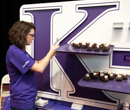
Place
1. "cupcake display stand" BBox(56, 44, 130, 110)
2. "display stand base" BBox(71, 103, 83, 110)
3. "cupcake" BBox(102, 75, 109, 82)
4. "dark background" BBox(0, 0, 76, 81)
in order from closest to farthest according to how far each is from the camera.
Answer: "cupcake display stand" BBox(56, 44, 130, 110), "cupcake" BBox(102, 75, 109, 82), "display stand base" BBox(71, 103, 83, 110), "dark background" BBox(0, 0, 76, 81)

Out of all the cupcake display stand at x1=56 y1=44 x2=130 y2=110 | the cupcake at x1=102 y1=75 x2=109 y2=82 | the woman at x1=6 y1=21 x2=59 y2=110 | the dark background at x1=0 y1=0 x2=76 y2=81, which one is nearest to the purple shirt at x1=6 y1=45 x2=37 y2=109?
the woman at x1=6 y1=21 x2=59 y2=110

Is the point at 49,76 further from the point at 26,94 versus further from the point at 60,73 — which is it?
the point at 26,94

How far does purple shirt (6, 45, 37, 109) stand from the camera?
1.52 metres

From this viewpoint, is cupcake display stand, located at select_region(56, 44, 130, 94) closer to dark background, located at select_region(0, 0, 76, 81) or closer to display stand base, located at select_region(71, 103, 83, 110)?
display stand base, located at select_region(71, 103, 83, 110)

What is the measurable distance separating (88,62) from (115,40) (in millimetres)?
427

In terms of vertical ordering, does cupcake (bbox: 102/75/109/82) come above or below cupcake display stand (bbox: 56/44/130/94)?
above

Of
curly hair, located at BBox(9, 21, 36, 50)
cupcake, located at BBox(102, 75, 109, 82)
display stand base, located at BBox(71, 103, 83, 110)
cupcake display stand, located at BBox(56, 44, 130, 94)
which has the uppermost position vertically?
curly hair, located at BBox(9, 21, 36, 50)

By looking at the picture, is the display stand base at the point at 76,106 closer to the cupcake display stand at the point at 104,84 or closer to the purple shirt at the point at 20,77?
the cupcake display stand at the point at 104,84

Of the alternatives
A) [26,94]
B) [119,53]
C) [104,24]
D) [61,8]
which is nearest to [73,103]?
[26,94]

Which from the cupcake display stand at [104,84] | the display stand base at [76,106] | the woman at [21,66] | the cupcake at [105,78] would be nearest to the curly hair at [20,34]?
the woman at [21,66]

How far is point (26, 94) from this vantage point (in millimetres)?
1607

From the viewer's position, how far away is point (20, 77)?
1.61m

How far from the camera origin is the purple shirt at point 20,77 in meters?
1.52

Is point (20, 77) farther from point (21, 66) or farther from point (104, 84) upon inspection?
point (104, 84)
